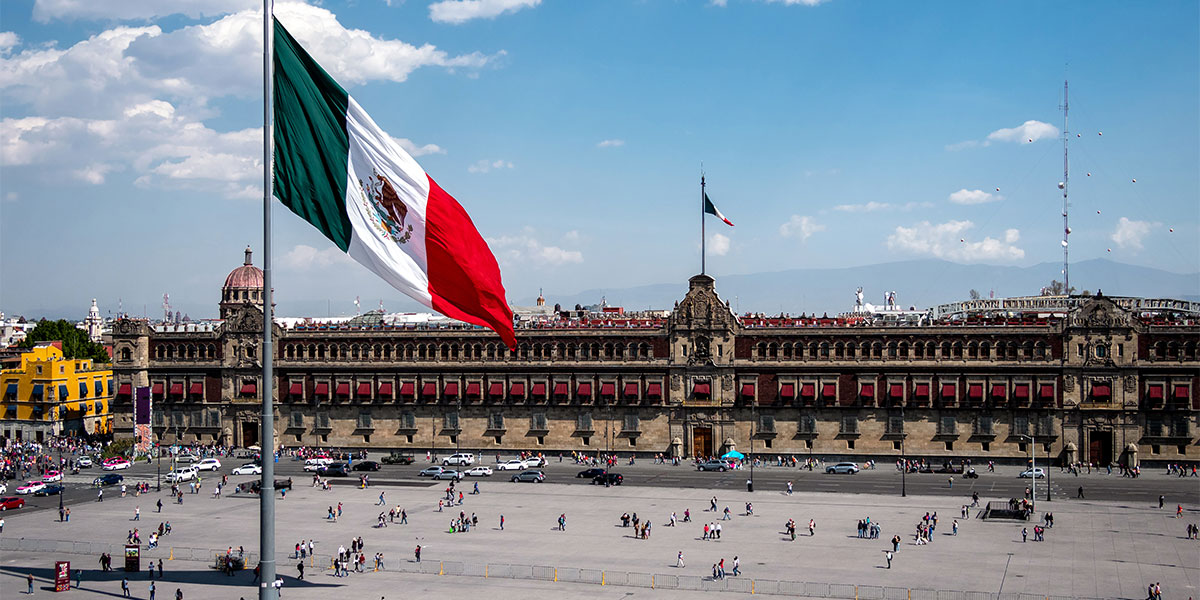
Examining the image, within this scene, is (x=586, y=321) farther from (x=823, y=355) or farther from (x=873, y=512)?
(x=873, y=512)

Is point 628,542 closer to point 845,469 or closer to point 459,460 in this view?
point 845,469

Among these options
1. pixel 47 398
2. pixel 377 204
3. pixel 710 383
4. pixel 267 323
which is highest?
pixel 377 204

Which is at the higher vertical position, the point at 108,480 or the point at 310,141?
the point at 310,141

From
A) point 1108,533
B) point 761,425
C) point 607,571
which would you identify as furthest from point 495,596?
point 761,425

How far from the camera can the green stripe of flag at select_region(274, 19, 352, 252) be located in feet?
78.3

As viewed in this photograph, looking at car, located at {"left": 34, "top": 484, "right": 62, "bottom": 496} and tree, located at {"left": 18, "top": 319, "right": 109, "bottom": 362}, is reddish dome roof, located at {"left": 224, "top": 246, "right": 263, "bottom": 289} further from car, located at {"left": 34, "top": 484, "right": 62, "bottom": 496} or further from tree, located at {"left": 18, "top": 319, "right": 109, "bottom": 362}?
→ car, located at {"left": 34, "top": 484, "right": 62, "bottom": 496}

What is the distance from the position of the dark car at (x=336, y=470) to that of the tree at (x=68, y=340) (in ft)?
218

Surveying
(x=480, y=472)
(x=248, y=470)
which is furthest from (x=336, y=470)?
(x=480, y=472)

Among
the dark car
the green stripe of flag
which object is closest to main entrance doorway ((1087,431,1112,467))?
the dark car

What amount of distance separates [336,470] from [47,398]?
148ft

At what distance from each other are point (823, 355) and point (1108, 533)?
3719 cm

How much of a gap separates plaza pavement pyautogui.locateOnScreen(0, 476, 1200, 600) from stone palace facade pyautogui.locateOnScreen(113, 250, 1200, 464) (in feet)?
55.1

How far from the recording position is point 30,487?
9931cm

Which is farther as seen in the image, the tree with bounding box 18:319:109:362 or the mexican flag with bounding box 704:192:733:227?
the tree with bounding box 18:319:109:362
